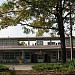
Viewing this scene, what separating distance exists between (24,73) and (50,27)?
584cm

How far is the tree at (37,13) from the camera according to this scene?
20.7 m

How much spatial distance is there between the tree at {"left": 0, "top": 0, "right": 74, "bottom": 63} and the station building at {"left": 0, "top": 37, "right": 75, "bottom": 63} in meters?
33.2

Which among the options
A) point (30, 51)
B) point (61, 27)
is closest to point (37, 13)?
point (61, 27)

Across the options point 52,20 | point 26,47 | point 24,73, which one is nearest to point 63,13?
point 52,20

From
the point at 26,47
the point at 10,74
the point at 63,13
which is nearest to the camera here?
the point at 10,74

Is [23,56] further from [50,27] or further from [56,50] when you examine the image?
[50,27]

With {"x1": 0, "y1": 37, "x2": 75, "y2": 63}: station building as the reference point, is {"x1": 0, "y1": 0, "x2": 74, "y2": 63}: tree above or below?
above

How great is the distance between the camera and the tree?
2067 centimetres

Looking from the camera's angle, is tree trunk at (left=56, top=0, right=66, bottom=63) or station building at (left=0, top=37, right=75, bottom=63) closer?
tree trunk at (left=56, top=0, right=66, bottom=63)

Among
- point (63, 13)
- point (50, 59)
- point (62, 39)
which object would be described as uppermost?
point (63, 13)

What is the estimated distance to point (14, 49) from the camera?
5984cm

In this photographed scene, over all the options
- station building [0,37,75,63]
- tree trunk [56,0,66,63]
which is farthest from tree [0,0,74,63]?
station building [0,37,75,63]

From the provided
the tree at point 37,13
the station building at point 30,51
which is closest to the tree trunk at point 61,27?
the tree at point 37,13

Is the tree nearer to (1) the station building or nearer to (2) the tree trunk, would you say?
(2) the tree trunk
